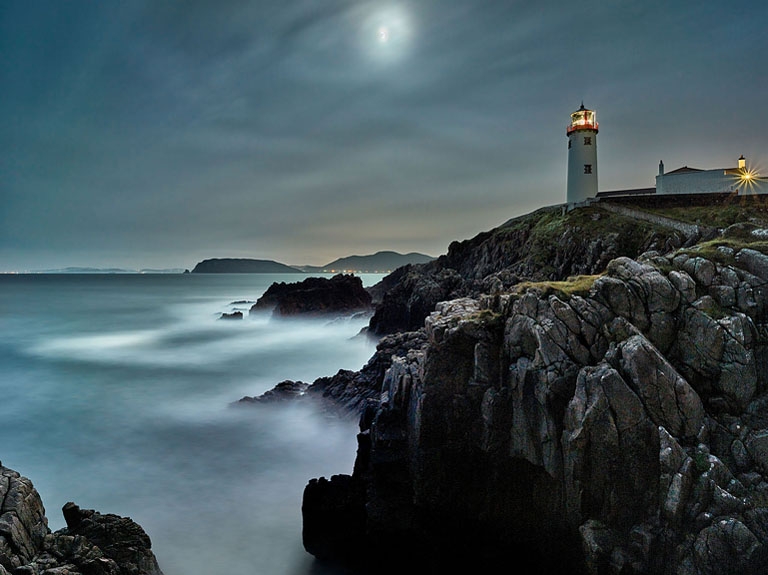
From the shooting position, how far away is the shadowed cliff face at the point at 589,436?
10828mm

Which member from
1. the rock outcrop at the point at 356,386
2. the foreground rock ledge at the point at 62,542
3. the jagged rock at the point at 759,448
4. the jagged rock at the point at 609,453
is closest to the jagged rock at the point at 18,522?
the foreground rock ledge at the point at 62,542

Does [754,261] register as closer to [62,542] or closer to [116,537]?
[116,537]

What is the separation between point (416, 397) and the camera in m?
15.4

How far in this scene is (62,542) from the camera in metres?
9.88

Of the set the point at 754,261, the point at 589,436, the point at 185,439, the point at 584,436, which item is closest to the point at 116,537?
the point at 584,436

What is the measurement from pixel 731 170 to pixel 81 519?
54.0 m

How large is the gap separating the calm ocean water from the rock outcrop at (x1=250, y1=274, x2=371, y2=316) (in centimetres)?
1038

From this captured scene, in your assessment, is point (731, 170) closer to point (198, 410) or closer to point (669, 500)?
point (669, 500)

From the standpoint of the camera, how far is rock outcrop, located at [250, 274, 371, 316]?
64875mm

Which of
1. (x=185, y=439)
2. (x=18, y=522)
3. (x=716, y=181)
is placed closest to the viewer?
(x=18, y=522)

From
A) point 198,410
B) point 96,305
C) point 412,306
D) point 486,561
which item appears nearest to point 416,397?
point 486,561

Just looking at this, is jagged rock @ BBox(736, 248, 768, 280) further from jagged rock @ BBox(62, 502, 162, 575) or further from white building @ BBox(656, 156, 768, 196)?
white building @ BBox(656, 156, 768, 196)

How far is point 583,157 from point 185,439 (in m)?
48.3

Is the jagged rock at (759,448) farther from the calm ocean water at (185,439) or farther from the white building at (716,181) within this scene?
the white building at (716,181)
